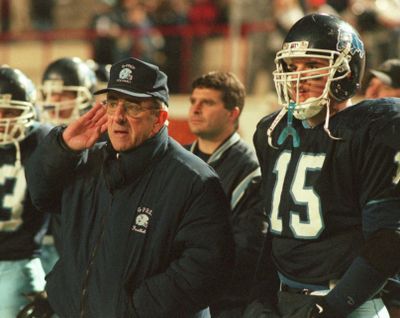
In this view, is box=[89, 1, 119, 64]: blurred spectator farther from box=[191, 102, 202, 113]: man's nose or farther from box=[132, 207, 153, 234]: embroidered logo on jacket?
box=[132, 207, 153, 234]: embroidered logo on jacket

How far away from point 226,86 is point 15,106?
A: 1.17m

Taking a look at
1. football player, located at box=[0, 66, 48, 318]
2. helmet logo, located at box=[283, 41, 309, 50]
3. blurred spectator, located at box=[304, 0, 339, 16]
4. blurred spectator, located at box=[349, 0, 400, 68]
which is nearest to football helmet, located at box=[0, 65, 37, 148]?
football player, located at box=[0, 66, 48, 318]

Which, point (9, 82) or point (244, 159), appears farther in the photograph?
point (9, 82)

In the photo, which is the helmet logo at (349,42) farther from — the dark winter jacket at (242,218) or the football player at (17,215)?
the football player at (17,215)

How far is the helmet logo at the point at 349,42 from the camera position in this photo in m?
3.55

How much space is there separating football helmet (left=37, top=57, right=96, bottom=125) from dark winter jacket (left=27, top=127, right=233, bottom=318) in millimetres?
2268

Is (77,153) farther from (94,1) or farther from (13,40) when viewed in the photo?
(94,1)

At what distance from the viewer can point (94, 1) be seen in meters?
14.5

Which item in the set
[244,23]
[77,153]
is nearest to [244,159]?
[77,153]

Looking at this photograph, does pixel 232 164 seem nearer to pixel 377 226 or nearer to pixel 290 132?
pixel 290 132

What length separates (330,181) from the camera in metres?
3.42

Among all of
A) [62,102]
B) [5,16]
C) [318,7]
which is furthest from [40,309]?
[5,16]

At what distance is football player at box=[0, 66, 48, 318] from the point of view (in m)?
4.88

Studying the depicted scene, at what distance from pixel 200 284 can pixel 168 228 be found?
25cm
